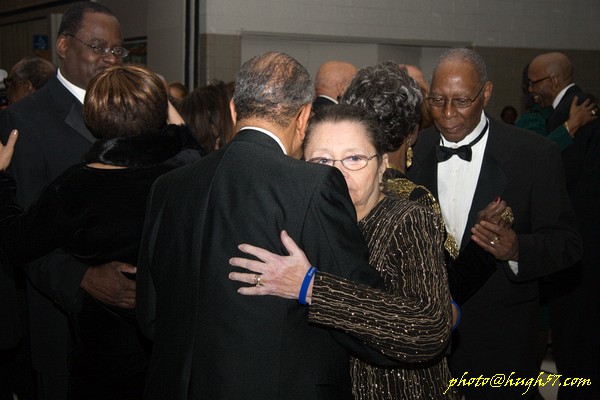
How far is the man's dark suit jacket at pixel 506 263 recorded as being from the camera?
2.71 metres

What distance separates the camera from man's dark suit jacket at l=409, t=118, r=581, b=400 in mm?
2705

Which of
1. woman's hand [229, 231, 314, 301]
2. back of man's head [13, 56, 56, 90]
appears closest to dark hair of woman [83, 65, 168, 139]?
woman's hand [229, 231, 314, 301]

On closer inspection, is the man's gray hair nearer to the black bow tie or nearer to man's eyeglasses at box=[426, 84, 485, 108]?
man's eyeglasses at box=[426, 84, 485, 108]

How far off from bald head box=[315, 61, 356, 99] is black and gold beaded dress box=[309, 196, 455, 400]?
3.92 metres

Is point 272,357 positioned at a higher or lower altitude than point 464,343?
higher

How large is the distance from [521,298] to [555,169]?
530 mm

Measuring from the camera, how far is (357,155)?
6.41 ft

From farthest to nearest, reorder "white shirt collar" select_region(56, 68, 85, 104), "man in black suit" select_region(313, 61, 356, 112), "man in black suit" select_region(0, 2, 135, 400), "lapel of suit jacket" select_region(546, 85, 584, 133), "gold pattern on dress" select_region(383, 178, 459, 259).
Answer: "man in black suit" select_region(313, 61, 356, 112) → "lapel of suit jacket" select_region(546, 85, 584, 133) → "white shirt collar" select_region(56, 68, 85, 104) → "man in black suit" select_region(0, 2, 135, 400) → "gold pattern on dress" select_region(383, 178, 459, 259)

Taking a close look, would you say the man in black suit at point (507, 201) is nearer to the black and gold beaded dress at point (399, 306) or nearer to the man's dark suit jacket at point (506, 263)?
the man's dark suit jacket at point (506, 263)

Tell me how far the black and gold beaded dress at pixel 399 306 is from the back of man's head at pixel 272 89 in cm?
40

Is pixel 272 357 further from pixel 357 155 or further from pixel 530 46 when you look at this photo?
pixel 530 46

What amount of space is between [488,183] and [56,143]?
5.63 feet

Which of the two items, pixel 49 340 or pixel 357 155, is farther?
pixel 49 340

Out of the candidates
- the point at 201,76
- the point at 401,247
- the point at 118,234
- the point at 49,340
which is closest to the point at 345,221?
the point at 401,247
